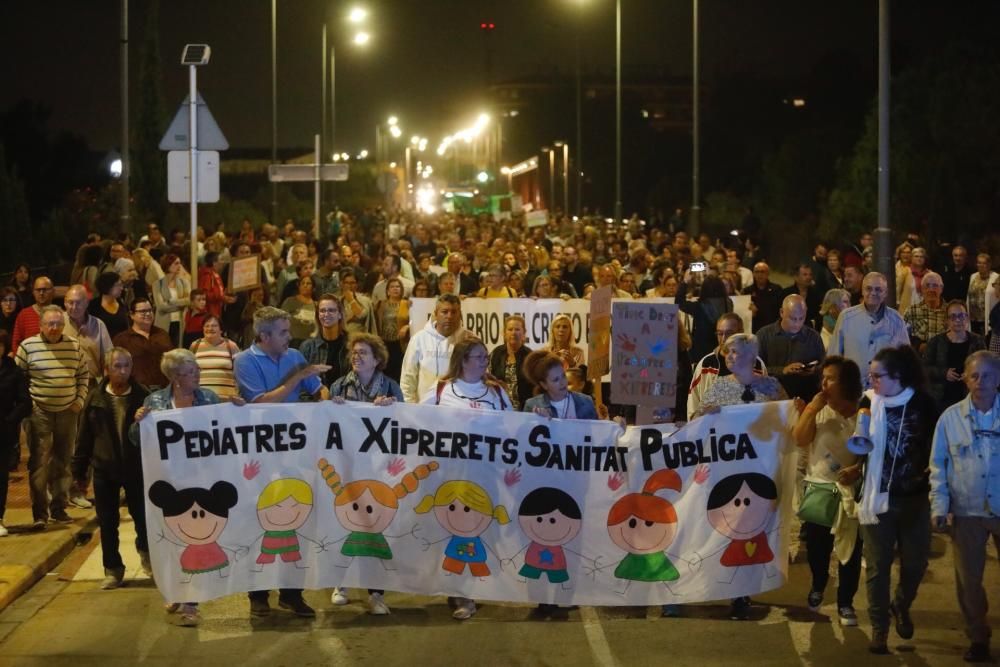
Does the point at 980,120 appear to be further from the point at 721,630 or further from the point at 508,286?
the point at 721,630

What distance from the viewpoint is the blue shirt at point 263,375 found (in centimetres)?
1002

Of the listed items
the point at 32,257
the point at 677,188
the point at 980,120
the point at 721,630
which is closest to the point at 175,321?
the point at 721,630

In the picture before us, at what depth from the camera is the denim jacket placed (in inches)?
325

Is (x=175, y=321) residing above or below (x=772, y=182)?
below

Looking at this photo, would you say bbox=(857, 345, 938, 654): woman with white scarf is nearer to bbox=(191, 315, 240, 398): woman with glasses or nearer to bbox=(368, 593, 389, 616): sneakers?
bbox=(368, 593, 389, 616): sneakers

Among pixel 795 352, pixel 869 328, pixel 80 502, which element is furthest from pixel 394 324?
pixel 869 328

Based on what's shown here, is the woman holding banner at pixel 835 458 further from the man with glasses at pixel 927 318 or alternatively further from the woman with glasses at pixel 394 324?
the woman with glasses at pixel 394 324

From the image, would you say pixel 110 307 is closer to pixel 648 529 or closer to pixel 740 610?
pixel 648 529

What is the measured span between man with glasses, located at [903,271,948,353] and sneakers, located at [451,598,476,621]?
639cm

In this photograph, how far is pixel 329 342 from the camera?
1245cm

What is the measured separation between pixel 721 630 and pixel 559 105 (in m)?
132

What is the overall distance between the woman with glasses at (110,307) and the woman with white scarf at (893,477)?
7920mm

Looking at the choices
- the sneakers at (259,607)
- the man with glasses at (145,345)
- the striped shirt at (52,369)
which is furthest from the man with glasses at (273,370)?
the striped shirt at (52,369)

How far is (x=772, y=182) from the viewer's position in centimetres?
5506
